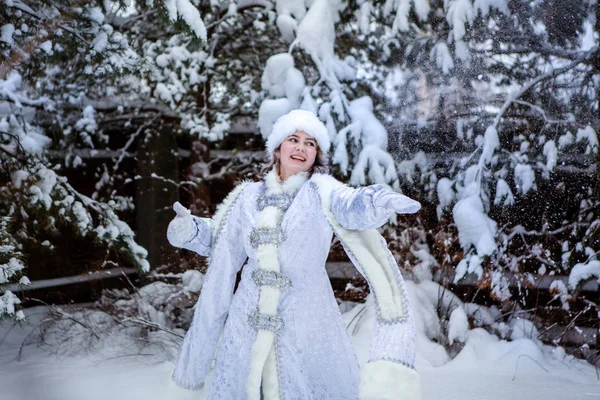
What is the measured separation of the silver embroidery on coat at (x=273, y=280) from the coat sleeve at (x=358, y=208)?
39cm

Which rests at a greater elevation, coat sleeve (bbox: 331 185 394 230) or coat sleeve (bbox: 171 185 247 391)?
coat sleeve (bbox: 331 185 394 230)

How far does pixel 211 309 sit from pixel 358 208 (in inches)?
38.3

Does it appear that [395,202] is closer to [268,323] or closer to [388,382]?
[388,382]

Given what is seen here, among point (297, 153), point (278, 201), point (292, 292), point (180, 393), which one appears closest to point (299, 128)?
point (297, 153)

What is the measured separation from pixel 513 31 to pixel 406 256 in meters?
2.54

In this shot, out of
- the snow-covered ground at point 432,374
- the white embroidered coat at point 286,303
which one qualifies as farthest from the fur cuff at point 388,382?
the snow-covered ground at point 432,374

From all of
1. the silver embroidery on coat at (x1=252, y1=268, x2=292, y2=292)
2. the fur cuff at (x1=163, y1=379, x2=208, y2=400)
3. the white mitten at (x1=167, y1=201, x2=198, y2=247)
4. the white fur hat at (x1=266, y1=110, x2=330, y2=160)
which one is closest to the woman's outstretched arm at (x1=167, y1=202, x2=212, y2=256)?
the white mitten at (x1=167, y1=201, x2=198, y2=247)

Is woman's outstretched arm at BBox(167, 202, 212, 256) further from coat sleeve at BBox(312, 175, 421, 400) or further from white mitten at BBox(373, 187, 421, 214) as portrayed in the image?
white mitten at BBox(373, 187, 421, 214)

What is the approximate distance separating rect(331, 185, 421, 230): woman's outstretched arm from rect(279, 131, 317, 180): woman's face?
0.33 m

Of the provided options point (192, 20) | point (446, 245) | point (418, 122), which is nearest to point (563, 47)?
point (418, 122)

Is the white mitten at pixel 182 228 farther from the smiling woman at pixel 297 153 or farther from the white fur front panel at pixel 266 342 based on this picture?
the smiling woman at pixel 297 153

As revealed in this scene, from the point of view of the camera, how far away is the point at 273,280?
253 centimetres

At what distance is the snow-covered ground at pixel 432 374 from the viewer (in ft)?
13.5

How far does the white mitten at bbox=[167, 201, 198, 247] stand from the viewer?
270 centimetres
